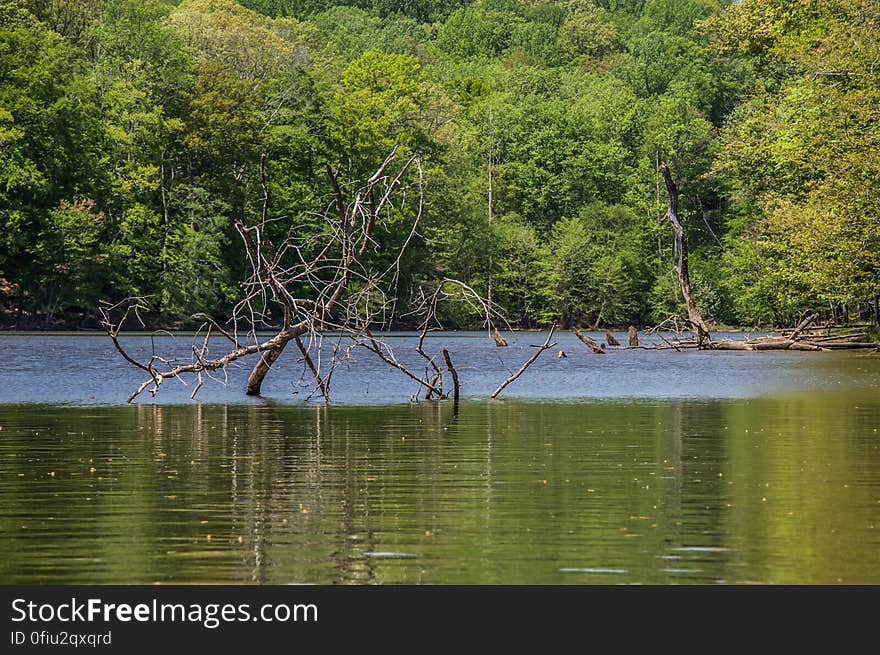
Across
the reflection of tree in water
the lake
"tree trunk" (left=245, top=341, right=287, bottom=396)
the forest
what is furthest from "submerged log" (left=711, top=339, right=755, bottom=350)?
the reflection of tree in water

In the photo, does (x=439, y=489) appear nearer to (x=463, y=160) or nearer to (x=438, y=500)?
(x=438, y=500)

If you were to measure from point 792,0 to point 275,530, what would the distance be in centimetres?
5590

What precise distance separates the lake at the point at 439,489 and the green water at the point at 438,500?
0.04 meters

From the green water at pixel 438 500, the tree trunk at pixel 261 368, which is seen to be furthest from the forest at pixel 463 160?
the green water at pixel 438 500

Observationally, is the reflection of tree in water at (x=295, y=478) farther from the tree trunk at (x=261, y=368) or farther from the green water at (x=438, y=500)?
the tree trunk at (x=261, y=368)

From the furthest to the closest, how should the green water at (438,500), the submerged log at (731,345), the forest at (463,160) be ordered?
the forest at (463,160), the submerged log at (731,345), the green water at (438,500)

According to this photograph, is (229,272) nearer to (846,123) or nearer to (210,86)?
(210,86)

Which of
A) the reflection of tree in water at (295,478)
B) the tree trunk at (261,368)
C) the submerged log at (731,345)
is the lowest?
the submerged log at (731,345)

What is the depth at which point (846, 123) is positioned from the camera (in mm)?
48969

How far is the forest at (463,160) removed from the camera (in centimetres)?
5609

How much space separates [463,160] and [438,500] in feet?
274

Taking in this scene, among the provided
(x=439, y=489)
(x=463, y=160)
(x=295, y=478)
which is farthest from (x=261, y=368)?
(x=463, y=160)

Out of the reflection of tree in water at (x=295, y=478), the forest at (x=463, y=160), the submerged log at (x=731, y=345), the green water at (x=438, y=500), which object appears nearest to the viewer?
the green water at (x=438, y=500)

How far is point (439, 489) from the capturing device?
592 inches
